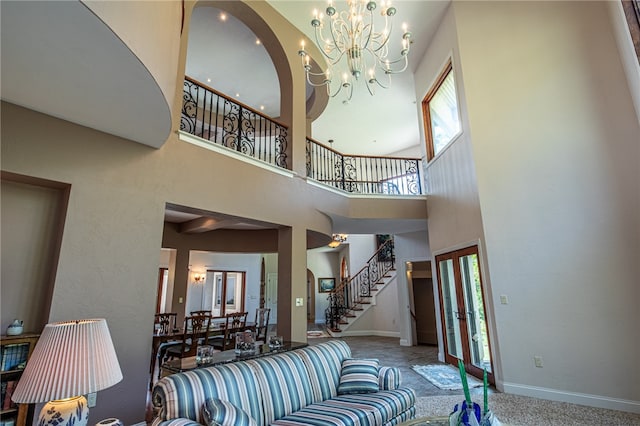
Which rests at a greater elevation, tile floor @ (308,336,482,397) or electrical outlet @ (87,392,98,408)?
electrical outlet @ (87,392,98,408)

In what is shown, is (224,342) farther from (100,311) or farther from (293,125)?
(293,125)

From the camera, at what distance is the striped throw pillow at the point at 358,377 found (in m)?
3.00

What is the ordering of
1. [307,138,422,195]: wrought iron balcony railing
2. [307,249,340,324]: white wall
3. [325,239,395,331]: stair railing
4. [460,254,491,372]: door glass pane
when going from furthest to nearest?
1. [307,249,340,324]: white wall
2. [325,239,395,331]: stair railing
3. [307,138,422,195]: wrought iron balcony railing
4. [460,254,491,372]: door glass pane

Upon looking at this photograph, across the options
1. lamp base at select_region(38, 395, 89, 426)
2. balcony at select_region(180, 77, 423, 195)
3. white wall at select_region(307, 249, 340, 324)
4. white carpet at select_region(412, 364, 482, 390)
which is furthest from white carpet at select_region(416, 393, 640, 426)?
white wall at select_region(307, 249, 340, 324)

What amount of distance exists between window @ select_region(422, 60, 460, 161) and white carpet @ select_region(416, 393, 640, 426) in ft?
13.0

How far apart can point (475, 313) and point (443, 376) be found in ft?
3.70

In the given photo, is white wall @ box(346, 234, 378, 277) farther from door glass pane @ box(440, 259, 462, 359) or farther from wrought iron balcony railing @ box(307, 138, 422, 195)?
door glass pane @ box(440, 259, 462, 359)

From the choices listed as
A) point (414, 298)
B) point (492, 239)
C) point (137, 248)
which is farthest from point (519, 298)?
point (137, 248)

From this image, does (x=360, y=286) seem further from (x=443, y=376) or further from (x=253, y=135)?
(x=253, y=135)

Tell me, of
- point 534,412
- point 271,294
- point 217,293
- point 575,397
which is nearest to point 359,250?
point 271,294

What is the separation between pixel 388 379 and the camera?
10.2ft

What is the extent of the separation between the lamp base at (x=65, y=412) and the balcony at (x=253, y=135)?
112 inches

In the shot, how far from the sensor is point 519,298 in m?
4.27

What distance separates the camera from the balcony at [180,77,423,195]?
15.1 feet
